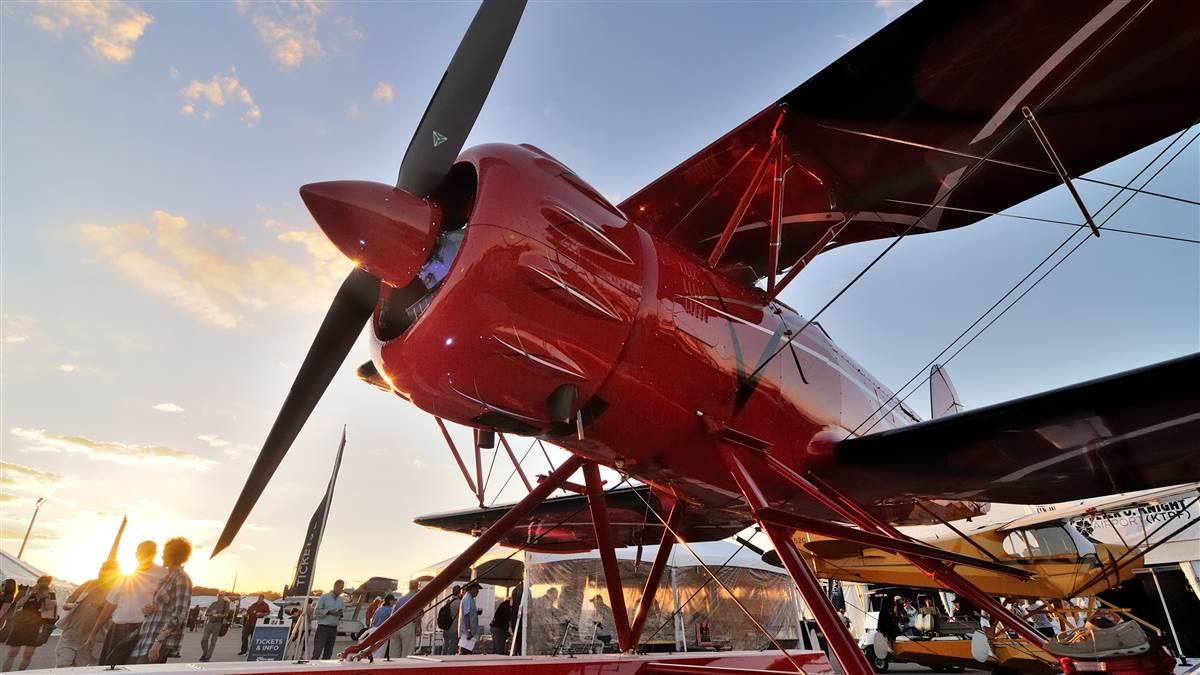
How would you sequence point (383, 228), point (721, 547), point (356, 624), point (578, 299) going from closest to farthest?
point (383, 228) < point (578, 299) < point (721, 547) < point (356, 624)

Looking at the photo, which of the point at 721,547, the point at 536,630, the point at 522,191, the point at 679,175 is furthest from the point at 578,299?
the point at 721,547

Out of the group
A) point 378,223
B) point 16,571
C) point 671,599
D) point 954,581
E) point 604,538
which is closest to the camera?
point 378,223

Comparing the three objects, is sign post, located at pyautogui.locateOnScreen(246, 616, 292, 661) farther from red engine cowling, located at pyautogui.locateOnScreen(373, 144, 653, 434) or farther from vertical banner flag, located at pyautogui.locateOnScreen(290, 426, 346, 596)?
red engine cowling, located at pyautogui.locateOnScreen(373, 144, 653, 434)

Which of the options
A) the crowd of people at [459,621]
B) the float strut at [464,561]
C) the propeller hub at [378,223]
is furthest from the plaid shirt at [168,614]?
the crowd of people at [459,621]

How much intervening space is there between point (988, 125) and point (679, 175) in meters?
2.04

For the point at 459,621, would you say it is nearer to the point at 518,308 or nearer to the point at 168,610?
the point at 168,610

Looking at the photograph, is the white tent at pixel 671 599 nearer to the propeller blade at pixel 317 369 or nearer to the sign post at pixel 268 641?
the sign post at pixel 268 641

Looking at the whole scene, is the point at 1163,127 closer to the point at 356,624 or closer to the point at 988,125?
the point at 988,125

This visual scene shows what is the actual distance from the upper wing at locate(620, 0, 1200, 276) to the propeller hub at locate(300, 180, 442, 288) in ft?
6.94

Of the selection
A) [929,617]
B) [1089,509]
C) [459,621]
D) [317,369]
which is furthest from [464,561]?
[929,617]

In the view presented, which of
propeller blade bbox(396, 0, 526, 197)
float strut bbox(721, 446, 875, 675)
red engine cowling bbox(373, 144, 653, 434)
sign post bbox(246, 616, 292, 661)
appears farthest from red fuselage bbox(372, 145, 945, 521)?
sign post bbox(246, 616, 292, 661)

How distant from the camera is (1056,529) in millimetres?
10570

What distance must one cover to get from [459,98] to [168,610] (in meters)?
4.59

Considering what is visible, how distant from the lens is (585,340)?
2.92 meters
